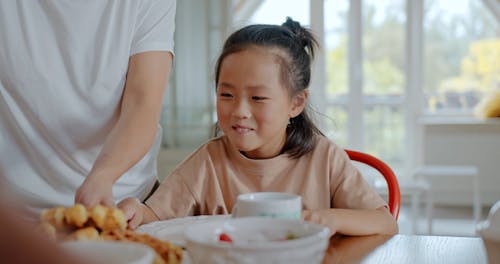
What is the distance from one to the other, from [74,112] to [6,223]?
3.41 ft

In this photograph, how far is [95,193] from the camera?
0.99 m

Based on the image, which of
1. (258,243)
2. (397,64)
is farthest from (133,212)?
(397,64)

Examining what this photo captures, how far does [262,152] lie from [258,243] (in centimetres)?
73

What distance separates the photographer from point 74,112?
130cm

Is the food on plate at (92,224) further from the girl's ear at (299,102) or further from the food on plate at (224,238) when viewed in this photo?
the girl's ear at (299,102)

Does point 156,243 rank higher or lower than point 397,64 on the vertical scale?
lower

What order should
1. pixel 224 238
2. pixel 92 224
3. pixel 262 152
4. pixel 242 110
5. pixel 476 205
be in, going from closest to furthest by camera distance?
pixel 224 238 < pixel 92 224 < pixel 242 110 < pixel 262 152 < pixel 476 205

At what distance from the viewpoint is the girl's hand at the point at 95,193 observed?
0.97 metres

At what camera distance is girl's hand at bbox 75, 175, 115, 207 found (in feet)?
3.18

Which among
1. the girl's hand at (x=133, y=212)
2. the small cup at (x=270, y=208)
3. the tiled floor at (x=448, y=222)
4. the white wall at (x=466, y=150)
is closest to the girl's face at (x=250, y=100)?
the girl's hand at (x=133, y=212)

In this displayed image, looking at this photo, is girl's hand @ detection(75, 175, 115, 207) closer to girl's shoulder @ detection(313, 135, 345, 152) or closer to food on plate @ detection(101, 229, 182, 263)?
food on plate @ detection(101, 229, 182, 263)

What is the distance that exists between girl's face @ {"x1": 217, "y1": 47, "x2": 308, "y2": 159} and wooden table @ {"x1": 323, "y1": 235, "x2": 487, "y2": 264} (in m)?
0.30

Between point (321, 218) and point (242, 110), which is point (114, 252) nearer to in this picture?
point (321, 218)

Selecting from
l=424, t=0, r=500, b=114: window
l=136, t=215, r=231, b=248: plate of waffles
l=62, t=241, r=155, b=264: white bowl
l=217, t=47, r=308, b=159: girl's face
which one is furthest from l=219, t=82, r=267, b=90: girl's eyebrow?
l=424, t=0, r=500, b=114: window
